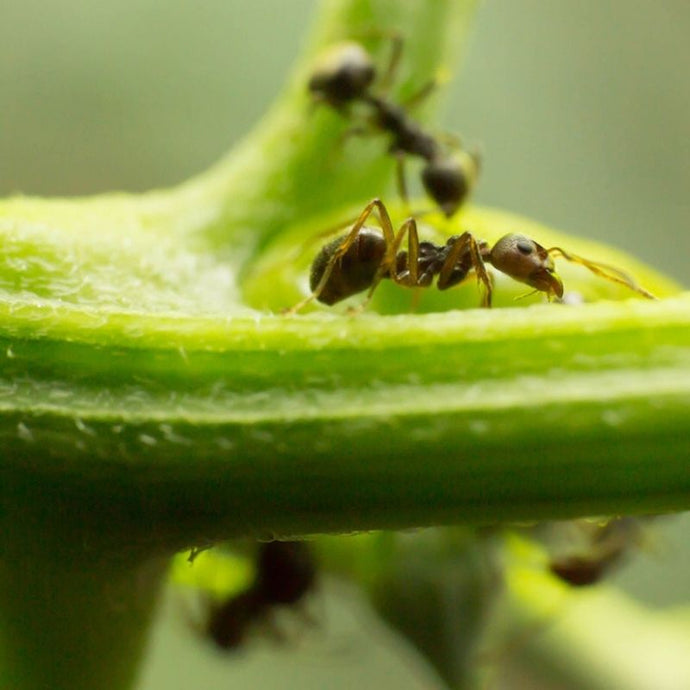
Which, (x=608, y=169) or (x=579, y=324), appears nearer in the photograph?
(x=579, y=324)

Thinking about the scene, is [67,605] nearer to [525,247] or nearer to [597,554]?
[525,247]

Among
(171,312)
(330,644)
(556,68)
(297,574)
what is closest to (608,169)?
(556,68)

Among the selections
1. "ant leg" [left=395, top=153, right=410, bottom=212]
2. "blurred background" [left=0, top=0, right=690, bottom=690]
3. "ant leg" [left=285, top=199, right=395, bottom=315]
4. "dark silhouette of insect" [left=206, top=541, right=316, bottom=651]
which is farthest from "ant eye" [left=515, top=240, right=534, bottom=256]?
"blurred background" [left=0, top=0, right=690, bottom=690]

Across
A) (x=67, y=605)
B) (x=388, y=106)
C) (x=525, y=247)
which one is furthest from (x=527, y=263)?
(x=67, y=605)

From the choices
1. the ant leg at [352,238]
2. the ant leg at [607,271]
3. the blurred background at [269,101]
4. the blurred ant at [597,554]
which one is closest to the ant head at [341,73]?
the ant leg at [352,238]

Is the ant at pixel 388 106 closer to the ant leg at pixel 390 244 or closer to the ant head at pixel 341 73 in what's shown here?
the ant head at pixel 341 73

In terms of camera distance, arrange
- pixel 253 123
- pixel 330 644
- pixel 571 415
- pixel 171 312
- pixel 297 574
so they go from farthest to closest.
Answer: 1. pixel 253 123
2. pixel 330 644
3. pixel 297 574
4. pixel 171 312
5. pixel 571 415

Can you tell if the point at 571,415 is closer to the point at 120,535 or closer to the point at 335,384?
the point at 335,384
